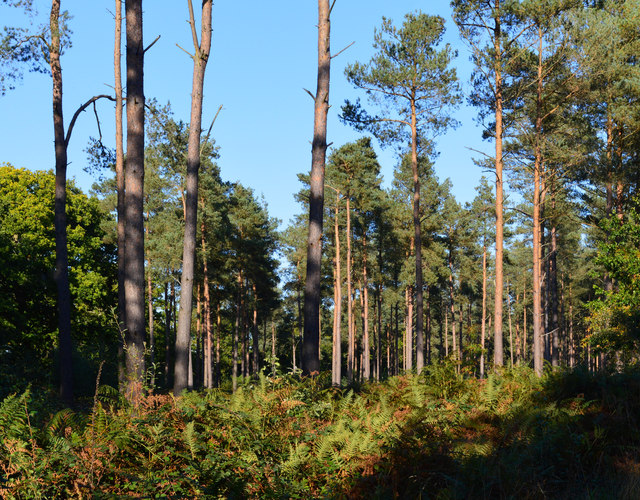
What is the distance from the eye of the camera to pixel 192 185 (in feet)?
39.4

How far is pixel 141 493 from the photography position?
477 centimetres

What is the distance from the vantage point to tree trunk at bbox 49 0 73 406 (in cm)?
1468

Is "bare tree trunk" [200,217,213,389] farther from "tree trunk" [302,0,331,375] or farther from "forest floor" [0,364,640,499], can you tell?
"forest floor" [0,364,640,499]

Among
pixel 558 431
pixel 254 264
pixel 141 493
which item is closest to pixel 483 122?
pixel 558 431

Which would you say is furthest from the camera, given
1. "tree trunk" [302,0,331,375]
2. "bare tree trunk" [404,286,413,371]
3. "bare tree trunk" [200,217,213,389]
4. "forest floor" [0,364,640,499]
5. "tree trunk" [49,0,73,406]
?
"bare tree trunk" [404,286,413,371]

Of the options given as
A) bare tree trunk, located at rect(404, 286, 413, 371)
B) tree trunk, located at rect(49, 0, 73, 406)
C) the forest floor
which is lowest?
bare tree trunk, located at rect(404, 286, 413, 371)

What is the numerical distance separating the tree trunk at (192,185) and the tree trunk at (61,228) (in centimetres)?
467

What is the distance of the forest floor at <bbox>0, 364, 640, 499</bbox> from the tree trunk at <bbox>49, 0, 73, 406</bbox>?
307 inches

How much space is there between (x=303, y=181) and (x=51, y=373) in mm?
23915

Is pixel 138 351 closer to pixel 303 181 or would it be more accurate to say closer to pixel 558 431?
pixel 558 431

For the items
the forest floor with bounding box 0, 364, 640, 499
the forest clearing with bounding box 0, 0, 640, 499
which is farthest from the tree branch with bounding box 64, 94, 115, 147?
the forest floor with bounding box 0, 364, 640, 499

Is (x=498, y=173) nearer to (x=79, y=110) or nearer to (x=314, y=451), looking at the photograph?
(x=79, y=110)

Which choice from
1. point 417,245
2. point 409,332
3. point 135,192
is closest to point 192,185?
point 135,192

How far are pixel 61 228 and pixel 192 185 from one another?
208 inches
